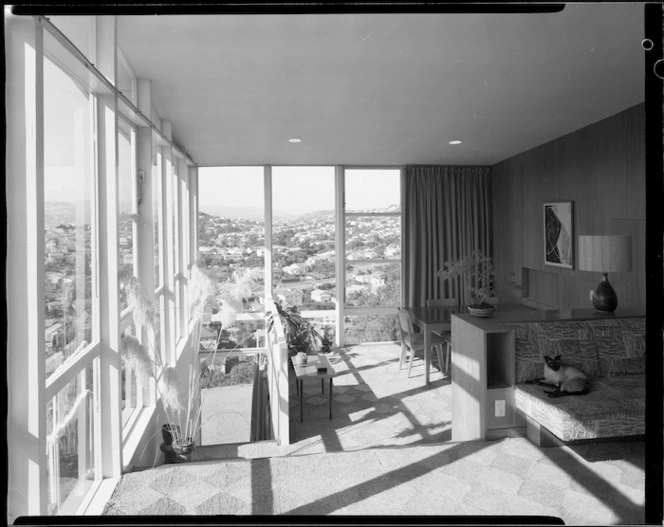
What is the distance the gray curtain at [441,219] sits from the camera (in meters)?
2.06

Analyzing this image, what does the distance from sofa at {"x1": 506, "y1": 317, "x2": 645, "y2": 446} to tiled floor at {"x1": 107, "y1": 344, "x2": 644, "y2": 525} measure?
87 millimetres

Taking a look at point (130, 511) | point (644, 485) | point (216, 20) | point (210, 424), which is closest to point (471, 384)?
point (644, 485)

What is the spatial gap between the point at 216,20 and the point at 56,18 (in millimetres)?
485

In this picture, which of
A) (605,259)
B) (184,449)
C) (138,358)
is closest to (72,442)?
(138,358)

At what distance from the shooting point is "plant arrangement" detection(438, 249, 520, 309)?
194cm

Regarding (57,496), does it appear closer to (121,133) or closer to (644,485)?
(121,133)

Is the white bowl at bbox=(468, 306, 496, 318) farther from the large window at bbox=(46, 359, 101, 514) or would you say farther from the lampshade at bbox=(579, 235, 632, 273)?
the large window at bbox=(46, 359, 101, 514)

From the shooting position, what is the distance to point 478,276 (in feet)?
6.87

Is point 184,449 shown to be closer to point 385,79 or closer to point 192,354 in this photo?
point 192,354

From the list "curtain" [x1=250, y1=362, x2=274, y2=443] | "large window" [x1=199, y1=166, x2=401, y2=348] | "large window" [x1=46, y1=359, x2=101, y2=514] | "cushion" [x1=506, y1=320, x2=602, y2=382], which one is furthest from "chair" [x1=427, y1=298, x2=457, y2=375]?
"large window" [x1=46, y1=359, x2=101, y2=514]

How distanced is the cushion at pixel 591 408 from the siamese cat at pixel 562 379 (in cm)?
2

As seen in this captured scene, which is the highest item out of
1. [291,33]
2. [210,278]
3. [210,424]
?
[291,33]

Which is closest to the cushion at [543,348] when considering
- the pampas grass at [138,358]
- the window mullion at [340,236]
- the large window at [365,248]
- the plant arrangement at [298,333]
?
the large window at [365,248]

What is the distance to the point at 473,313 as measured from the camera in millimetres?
1942
